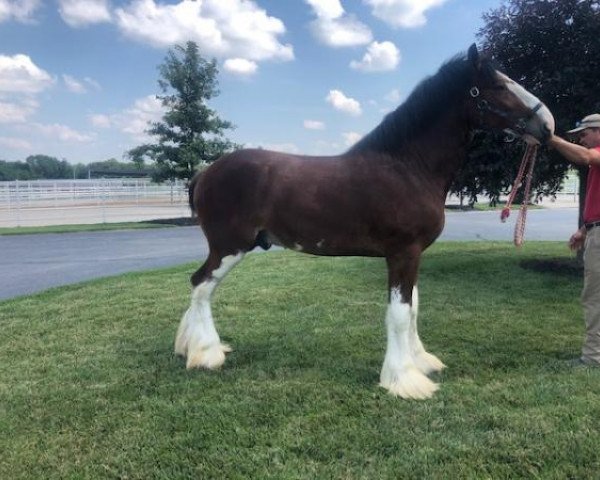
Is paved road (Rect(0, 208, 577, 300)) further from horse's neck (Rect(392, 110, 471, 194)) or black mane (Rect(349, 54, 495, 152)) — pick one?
horse's neck (Rect(392, 110, 471, 194))

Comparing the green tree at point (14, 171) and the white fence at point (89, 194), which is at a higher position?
the green tree at point (14, 171)

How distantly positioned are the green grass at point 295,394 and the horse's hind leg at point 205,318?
0.13 meters

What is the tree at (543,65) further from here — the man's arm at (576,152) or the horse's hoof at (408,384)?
the horse's hoof at (408,384)

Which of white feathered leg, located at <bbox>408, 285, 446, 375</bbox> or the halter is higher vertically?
the halter

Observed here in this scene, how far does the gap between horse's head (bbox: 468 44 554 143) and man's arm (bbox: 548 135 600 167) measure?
15 cm

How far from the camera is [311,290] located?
716cm

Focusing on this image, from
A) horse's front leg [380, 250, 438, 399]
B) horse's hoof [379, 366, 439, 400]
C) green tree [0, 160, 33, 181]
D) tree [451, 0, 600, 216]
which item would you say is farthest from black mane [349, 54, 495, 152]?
green tree [0, 160, 33, 181]

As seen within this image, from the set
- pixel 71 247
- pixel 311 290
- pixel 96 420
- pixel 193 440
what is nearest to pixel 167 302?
pixel 311 290

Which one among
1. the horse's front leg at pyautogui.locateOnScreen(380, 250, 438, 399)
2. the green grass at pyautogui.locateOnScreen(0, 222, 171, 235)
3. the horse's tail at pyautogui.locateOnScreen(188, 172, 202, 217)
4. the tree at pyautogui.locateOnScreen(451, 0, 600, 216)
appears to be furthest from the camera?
the green grass at pyautogui.locateOnScreen(0, 222, 171, 235)

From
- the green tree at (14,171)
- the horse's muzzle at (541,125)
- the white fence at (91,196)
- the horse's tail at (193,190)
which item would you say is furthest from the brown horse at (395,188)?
the green tree at (14,171)

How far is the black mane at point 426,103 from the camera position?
367 centimetres

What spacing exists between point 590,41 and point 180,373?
688cm

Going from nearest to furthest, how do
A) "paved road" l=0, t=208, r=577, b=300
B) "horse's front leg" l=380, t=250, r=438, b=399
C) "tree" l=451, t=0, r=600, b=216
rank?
"horse's front leg" l=380, t=250, r=438, b=399 → "tree" l=451, t=0, r=600, b=216 → "paved road" l=0, t=208, r=577, b=300

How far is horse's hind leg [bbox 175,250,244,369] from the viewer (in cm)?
417
